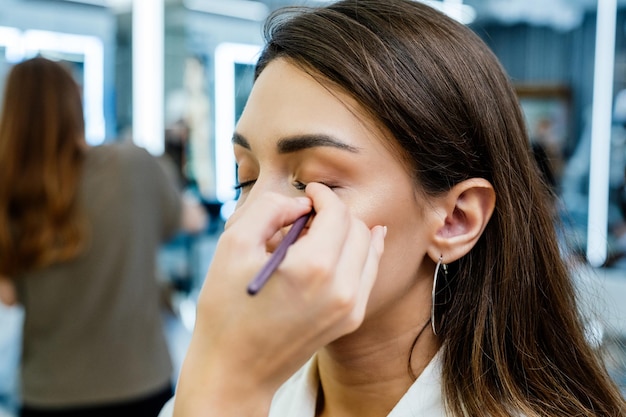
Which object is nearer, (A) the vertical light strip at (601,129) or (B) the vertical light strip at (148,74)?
(A) the vertical light strip at (601,129)

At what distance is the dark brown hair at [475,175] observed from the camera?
0.82m

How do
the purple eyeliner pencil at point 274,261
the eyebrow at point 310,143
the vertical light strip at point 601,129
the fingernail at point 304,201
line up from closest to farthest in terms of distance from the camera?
the purple eyeliner pencil at point 274,261 → the fingernail at point 304,201 → the eyebrow at point 310,143 → the vertical light strip at point 601,129

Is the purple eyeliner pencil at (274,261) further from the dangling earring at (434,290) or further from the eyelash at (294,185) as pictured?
the dangling earring at (434,290)

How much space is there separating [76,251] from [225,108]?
6.01 ft

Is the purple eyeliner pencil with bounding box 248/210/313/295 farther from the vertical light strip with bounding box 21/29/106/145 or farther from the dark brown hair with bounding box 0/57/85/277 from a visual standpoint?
the vertical light strip with bounding box 21/29/106/145

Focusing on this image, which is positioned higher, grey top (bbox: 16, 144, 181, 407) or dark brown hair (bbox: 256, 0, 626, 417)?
dark brown hair (bbox: 256, 0, 626, 417)

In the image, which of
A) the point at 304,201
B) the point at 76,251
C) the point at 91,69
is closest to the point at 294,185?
the point at 304,201

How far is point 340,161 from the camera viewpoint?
2.60 ft

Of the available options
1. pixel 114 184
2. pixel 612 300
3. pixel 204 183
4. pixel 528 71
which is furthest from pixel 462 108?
pixel 204 183

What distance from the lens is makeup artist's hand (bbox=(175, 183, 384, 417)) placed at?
56 cm

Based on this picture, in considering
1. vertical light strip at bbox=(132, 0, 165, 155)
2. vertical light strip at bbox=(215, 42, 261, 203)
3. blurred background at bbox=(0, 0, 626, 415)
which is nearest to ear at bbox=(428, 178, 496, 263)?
blurred background at bbox=(0, 0, 626, 415)

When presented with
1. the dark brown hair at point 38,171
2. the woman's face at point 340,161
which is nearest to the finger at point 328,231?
the woman's face at point 340,161

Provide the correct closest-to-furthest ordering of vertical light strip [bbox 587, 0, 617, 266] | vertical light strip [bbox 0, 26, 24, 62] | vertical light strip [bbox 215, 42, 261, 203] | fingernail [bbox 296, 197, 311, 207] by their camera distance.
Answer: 1. fingernail [bbox 296, 197, 311, 207]
2. vertical light strip [bbox 587, 0, 617, 266]
3. vertical light strip [bbox 0, 26, 24, 62]
4. vertical light strip [bbox 215, 42, 261, 203]

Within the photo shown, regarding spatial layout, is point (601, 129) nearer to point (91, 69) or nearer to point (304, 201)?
point (304, 201)
